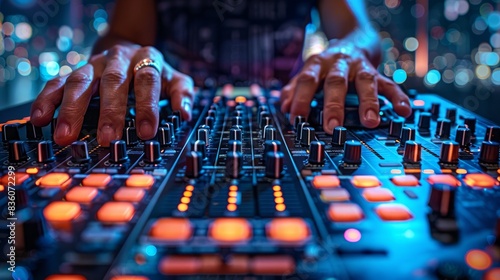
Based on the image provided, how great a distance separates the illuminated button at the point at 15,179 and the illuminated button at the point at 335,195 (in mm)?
529

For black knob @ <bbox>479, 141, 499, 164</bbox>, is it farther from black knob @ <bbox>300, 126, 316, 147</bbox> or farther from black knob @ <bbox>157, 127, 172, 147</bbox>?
black knob @ <bbox>157, 127, 172, 147</bbox>

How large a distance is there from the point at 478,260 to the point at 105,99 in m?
0.91

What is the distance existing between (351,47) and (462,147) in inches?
26.6

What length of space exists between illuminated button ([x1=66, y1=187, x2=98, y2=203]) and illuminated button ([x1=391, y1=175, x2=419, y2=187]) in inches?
20.3

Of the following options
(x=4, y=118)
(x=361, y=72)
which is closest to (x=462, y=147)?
(x=361, y=72)

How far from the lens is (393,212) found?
625mm

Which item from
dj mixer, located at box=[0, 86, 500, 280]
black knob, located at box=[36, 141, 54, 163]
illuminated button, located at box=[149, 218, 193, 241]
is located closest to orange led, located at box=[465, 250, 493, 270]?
dj mixer, located at box=[0, 86, 500, 280]

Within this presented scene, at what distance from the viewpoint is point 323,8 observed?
100 inches

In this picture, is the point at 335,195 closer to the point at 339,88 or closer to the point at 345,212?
the point at 345,212

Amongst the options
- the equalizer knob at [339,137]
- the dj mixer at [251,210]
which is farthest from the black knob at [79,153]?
the equalizer knob at [339,137]

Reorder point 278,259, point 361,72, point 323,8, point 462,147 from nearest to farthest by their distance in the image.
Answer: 1. point 278,259
2. point 462,147
3. point 361,72
4. point 323,8

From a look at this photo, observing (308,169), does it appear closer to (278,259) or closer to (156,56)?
(278,259)

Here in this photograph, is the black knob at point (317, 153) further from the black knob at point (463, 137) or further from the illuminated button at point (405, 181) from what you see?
the black knob at point (463, 137)

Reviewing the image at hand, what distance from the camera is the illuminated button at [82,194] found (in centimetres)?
68
